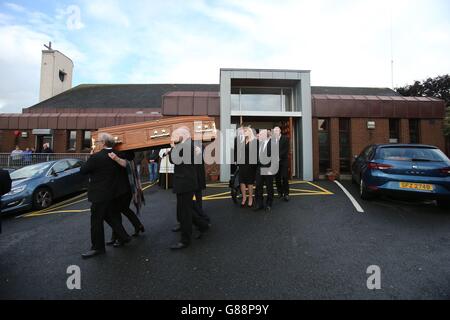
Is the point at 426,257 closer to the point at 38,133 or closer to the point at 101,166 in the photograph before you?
the point at 101,166

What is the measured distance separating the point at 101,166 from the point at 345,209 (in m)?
5.00

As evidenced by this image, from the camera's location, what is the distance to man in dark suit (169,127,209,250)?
3.29 metres

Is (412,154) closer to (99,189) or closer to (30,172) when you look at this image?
(99,189)

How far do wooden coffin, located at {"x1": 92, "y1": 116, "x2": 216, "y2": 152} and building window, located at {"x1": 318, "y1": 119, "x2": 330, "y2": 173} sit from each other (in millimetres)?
8100

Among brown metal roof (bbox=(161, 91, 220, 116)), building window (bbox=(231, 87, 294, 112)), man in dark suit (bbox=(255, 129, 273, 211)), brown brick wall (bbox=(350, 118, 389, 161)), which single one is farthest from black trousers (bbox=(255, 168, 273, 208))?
brown brick wall (bbox=(350, 118, 389, 161))

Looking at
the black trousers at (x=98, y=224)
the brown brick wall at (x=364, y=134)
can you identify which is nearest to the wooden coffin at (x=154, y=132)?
the black trousers at (x=98, y=224)

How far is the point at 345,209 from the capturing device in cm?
505

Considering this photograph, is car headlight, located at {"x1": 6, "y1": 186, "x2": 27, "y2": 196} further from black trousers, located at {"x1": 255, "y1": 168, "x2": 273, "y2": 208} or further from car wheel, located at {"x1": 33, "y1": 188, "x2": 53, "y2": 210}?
black trousers, located at {"x1": 255, "y1": 168, "x2": 273, "y2": 208}

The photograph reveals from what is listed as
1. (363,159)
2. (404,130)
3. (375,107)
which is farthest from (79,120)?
(404,130)

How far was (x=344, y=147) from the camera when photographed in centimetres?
1061

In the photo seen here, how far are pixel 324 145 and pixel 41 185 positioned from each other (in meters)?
10.9

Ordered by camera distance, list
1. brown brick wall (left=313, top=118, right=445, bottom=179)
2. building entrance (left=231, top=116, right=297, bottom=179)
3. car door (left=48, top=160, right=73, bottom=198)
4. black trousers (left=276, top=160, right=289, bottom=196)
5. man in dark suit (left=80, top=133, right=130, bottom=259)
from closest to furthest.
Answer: man in dark suit (left=80, top=133, right=130, bottom=259) → black trousers (left=276, top=160, right=289, bottom=196) → car door (left=48, top=160, right=73, bottom=198) → building entrance (left=231, top=116, right=297, bottom=179) → brown brick wall (left=313, top=118, right=445, bottom=179)

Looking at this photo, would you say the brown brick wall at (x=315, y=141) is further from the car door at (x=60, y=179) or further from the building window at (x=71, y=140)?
the building window at (x=71, y=140)

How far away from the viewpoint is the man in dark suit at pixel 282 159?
5.27 metres
